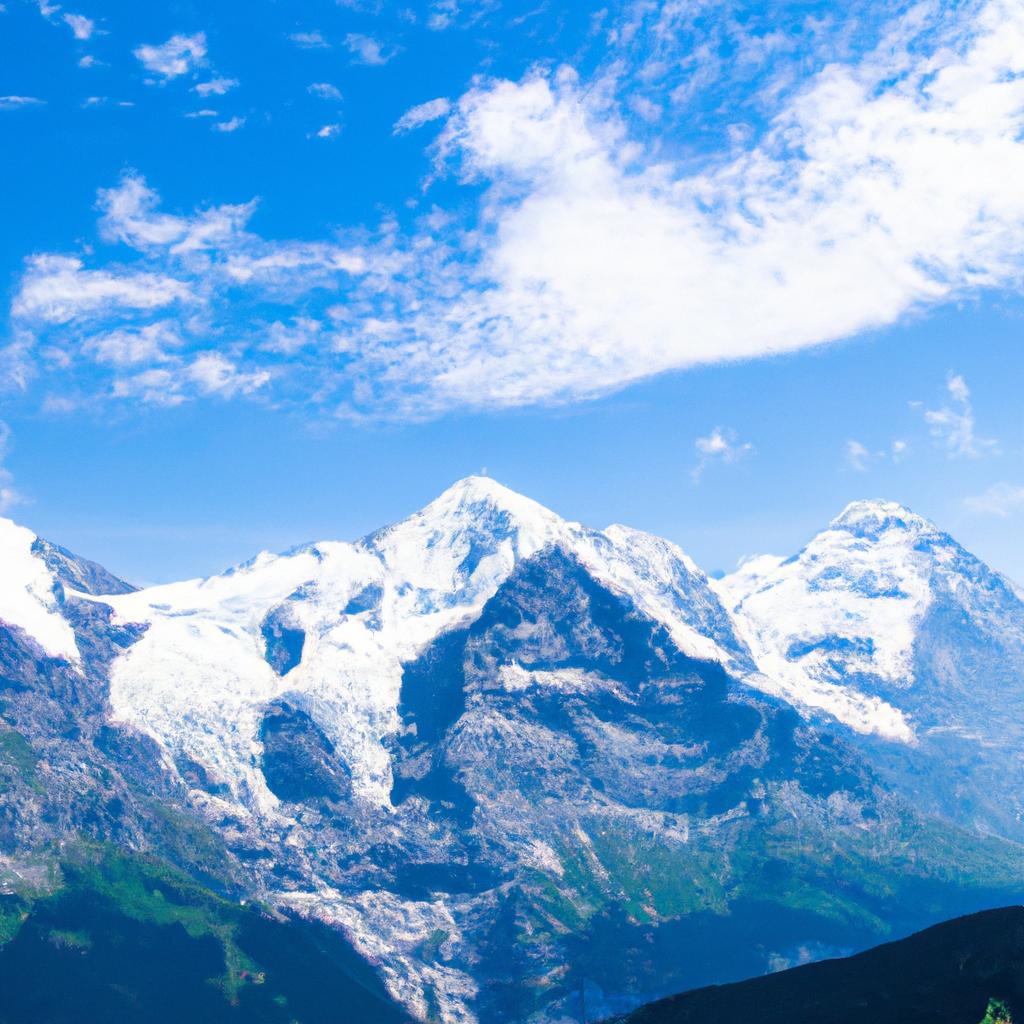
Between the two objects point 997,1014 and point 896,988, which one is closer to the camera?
point 997,1014

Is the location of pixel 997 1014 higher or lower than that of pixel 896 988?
lower

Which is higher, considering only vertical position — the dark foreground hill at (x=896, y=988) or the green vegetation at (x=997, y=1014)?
the dark foreground hill at (x=896, y=988)

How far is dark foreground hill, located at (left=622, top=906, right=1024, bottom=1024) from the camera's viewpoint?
141125mm

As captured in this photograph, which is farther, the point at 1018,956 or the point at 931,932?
the point at 931,932

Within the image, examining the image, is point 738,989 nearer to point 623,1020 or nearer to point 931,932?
point 623,1020

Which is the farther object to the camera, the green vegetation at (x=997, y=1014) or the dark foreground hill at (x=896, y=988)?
the dark foreground hill at (x=896, y=988)

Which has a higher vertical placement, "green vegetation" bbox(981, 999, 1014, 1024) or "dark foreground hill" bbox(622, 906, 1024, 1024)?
"dark foreground hill" bbox(622, 906, 1024, 1024)

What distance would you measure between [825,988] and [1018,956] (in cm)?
3065

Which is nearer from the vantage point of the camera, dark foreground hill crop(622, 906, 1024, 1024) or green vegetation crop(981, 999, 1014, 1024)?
green vegetation crop(981, 999, 1014, 1024)

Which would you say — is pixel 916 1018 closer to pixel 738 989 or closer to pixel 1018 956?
pixel 1018 956

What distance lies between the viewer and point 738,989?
17125 centimetres

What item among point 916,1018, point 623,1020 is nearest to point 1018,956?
point 916,1018

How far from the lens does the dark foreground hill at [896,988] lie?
14112 centimetres

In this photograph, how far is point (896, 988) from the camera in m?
153
